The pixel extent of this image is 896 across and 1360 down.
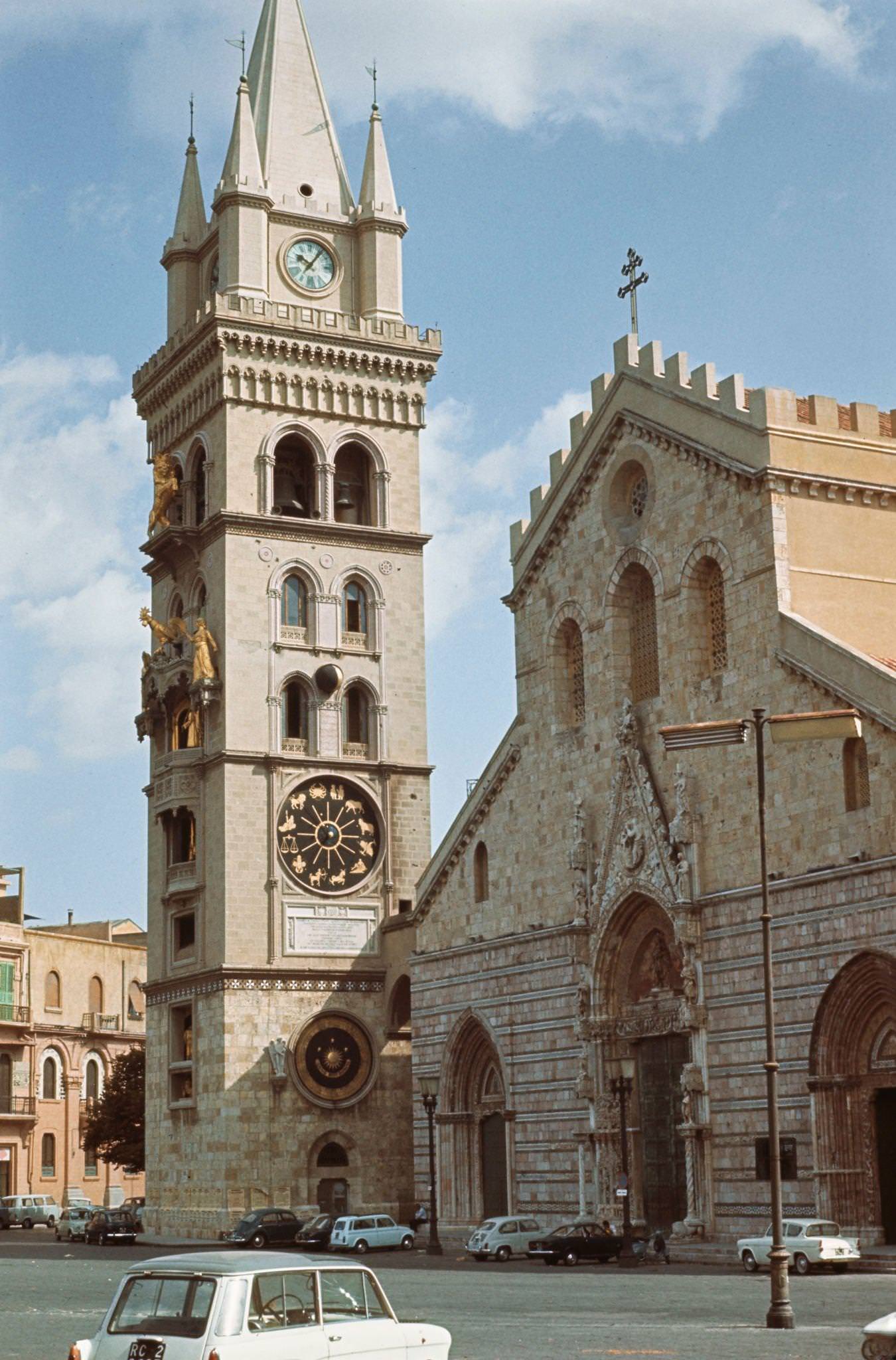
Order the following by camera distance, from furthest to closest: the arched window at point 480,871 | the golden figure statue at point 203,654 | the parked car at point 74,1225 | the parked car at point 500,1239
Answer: the golden figure statue at point 203,654
the parked car at point 74,1225
the arched window at point 480,871
the parked car at point 500,1239

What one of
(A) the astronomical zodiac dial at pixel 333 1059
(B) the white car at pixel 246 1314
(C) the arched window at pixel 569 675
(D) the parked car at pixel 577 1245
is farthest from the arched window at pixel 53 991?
(B) the white car at pixel 246 1314

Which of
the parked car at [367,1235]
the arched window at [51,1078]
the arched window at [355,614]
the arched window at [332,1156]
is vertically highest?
the arched window at [355,614]

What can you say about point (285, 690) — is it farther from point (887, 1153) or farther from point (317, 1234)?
point (887, 1153)

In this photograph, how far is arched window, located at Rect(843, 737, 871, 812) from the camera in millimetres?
38031

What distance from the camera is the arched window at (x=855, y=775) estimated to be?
38.0 metres

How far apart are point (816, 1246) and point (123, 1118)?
44572 millimetres

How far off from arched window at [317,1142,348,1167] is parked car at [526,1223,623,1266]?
2004 cm

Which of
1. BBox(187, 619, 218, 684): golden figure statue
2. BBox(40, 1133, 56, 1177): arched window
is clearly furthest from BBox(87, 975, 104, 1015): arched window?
BBox(187, 619, 218, 684): golden figure statue

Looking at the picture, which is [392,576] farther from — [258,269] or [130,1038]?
[130,1038]

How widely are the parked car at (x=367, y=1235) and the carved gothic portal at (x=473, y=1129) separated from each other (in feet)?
6.87

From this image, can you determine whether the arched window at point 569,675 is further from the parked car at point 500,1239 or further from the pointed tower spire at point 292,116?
the pointed tower spire at point 292,116

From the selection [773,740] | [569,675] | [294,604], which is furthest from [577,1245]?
[294,604]

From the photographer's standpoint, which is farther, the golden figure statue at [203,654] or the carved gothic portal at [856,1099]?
the golden figure statue at [203,654]

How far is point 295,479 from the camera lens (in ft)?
216
